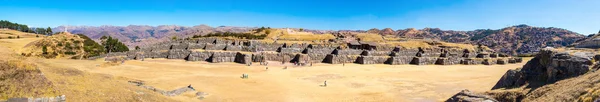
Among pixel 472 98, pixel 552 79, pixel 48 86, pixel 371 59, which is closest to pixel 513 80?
pixel 552 79

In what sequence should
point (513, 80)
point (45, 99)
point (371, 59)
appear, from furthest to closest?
point (371, 59)
point (513, 80)
point (45, 99)

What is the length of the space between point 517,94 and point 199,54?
3682cm

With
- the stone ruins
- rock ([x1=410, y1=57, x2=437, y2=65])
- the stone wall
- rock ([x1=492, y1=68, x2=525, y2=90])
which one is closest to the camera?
the stone wall

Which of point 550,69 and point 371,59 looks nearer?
point 550,69

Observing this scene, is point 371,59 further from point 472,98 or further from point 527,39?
point 527,39

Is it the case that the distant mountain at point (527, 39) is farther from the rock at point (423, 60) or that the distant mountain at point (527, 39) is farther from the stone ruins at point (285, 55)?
the rock at point (423, 60)

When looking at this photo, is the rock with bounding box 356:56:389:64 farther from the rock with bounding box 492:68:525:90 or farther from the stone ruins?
the rock with bounding box 492:68:525:90

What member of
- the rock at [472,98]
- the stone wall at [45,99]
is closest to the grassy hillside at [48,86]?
Answer: the stone wall at [45,99]

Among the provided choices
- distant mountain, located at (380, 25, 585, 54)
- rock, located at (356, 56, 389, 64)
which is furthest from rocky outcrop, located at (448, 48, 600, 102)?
distant mountain, located at (380, 25, 585, 54)

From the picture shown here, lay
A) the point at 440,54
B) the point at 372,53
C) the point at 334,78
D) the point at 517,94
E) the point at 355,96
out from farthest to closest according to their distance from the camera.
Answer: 1. the point at 440,54
2. the point at 372,53
3. the point at 334,78
4. the point at 355,96
5. the point at 517,94

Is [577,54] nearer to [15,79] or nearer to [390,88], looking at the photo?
[390,88]

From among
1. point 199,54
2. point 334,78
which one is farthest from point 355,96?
point 199,54

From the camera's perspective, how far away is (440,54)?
5622 centimetres

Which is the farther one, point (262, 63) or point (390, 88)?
point (262, 63)
